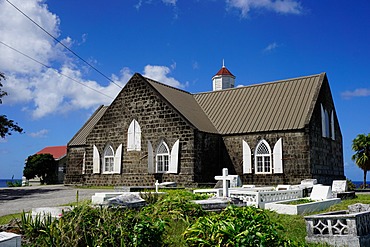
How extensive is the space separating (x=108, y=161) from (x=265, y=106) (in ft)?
40.6

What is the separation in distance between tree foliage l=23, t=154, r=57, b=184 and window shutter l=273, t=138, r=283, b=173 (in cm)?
2803

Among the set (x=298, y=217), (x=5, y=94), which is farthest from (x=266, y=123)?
(x=5, y=94)

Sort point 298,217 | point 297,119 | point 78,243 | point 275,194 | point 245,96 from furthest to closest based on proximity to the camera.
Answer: point 245,96, point 297,119, point 275,194, point 298,217, point 78,243

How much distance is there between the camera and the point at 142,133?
2811 cm

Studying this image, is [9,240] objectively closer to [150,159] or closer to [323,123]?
[150,159]

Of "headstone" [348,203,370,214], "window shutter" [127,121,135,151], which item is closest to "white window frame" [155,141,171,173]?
"window shutter" [127,121,135,151]

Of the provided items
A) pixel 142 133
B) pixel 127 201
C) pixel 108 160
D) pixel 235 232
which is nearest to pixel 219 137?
pixel 142 133

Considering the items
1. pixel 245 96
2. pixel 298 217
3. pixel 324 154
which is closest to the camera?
pixel 298 217

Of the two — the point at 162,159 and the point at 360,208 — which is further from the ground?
the point at 162,159

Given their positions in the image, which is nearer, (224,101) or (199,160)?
(199,160)

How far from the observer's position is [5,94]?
28.6 meters

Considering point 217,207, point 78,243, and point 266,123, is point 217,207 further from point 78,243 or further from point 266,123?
point 266,123

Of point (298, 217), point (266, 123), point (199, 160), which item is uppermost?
point (266, 123)

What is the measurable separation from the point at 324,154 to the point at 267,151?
451 centimetres
